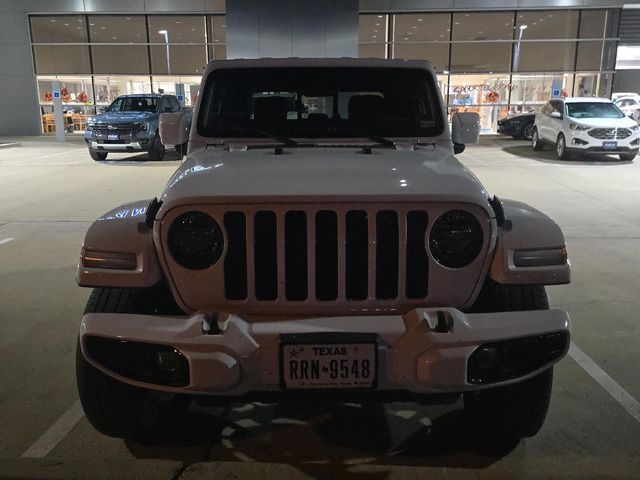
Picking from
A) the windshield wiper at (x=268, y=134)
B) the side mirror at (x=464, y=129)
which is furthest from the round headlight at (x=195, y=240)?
the side mirror at (x=464, y=129)

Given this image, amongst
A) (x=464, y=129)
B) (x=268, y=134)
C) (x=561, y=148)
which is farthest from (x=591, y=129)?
(x=268, y=134)

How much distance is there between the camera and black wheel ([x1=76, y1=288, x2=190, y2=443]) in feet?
8.90

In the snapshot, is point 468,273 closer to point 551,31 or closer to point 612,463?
point 612,463

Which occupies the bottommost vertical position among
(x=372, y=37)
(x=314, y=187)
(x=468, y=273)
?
(x=468, y=273)

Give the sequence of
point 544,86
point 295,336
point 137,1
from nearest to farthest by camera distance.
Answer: point 295,336 < point 137,1 < point 544,86

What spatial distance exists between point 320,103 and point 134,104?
14.0 m

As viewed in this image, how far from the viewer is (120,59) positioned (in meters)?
26.4

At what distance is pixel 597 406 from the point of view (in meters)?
3.38

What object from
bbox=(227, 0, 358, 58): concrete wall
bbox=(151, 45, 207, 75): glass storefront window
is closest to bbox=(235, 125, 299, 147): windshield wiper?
bbox=(227, 0, 358, 58): concrete wall

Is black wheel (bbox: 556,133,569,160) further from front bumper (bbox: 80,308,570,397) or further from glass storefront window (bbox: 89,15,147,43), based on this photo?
glass storefront window (bbox: 89,15,147,43)

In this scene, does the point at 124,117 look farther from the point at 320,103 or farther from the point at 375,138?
the point at 375,138

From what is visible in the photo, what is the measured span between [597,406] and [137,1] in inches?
990

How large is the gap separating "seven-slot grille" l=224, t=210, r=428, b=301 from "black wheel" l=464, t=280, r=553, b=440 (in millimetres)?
381

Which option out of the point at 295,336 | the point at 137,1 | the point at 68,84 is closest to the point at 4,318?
the point at 295,336
